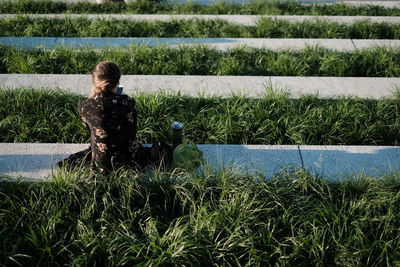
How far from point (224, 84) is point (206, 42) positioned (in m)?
1.21

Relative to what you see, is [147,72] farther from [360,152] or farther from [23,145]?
[360,152]

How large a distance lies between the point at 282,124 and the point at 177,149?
1.32 m

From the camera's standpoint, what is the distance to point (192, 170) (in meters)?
3.74

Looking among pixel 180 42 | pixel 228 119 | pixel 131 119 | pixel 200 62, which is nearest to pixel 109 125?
pixel 131 119

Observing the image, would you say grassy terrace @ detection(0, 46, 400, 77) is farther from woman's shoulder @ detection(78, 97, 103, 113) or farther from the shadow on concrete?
woman's shoulder @ detection(78, 97, 103, 113)

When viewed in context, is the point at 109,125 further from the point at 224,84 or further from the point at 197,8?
the point at 197,8

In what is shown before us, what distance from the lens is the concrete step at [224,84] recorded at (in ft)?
16.6

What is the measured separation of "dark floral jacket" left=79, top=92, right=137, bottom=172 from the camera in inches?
135

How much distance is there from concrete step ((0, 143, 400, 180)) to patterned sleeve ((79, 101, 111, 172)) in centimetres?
52

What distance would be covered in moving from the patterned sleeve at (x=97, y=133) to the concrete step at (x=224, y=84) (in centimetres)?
149

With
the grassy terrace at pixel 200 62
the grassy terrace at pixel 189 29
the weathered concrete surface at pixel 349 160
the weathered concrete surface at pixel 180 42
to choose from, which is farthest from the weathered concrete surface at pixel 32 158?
the grassy terrace at pixel 189 29

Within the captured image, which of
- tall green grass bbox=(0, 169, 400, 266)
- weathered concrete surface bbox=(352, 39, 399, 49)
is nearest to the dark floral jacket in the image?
tall green grass bbox=(0, 169, 400, 266)

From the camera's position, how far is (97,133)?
346 centimetres

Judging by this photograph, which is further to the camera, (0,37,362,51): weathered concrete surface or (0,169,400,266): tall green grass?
(0,37,362,51): weathered concrete surface
